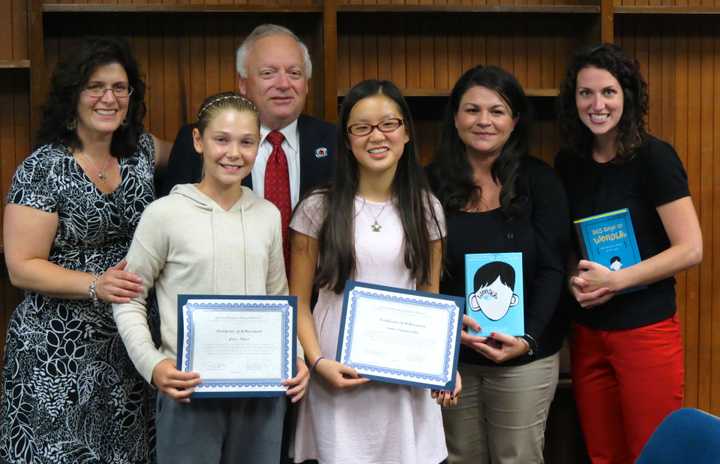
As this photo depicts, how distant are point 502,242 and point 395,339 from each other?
607mm

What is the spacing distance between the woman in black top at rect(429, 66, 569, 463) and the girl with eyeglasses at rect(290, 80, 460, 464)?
266 millimetres

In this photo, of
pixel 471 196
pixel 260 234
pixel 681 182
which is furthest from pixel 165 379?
pixel 681 182

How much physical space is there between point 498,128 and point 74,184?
135cm

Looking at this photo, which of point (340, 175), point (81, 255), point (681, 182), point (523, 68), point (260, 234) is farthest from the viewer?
point (523, 68)

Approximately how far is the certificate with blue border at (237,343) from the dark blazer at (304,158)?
0.68 m

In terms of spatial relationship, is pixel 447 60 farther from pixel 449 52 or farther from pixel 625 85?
pixel 625 85

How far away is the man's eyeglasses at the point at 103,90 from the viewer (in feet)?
9.26

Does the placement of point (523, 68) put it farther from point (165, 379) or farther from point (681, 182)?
point (165, 379)

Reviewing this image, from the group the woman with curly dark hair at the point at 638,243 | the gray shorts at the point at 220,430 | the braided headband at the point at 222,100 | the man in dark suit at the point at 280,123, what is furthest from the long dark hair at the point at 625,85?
the gray shorts at the point at 220,430

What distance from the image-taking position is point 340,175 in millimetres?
2645

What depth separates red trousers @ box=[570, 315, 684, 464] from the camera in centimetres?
298

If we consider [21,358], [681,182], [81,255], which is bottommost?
[21,358]

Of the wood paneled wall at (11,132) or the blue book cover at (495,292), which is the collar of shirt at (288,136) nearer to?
the blue book cover at (495,292)

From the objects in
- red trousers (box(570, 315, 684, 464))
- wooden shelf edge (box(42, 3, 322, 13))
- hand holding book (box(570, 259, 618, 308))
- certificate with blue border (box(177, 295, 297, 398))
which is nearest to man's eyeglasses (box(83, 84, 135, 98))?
wooden shelf edge (box(42, 3, 322, 13))
